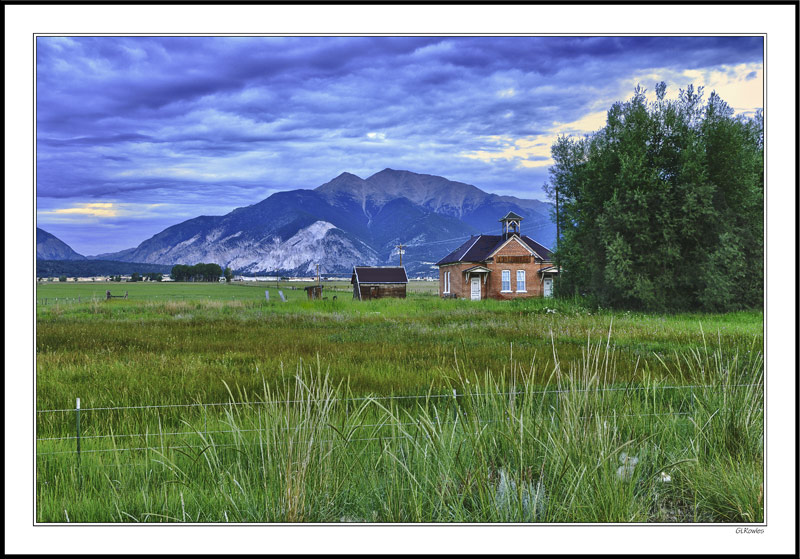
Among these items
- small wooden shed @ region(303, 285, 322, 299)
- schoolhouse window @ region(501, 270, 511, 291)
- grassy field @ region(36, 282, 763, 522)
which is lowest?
grassy field @ region(36, 282, 763, 522)

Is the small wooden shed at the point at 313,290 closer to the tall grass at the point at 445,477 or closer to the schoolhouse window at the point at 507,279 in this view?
the schoolhouse window at the point at 507,279

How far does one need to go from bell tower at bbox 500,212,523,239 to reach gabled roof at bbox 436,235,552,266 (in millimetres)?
366

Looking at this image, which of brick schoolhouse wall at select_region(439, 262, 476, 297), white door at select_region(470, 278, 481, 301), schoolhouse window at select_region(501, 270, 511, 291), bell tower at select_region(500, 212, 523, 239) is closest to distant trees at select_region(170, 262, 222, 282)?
brick schoolhouse wall at select_region(439, 262, 476, 297)

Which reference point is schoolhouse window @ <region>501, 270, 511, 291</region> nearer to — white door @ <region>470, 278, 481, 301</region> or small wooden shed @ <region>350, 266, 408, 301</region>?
white door @ <region>470, 278, 481, 301</region>

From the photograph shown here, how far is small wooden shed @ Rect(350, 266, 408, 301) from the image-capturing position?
3023 cm

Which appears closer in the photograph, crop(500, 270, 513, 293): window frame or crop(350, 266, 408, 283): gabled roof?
crop(350, 266, 408, 283): gabled roof

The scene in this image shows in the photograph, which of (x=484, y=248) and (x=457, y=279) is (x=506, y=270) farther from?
(x=457, y=279)

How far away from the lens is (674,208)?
1524 centimetres

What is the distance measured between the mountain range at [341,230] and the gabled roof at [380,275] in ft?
12.4

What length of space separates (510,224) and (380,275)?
32.5 feet

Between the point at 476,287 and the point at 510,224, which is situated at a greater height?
the point at 510,224

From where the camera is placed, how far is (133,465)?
A: 3400mm

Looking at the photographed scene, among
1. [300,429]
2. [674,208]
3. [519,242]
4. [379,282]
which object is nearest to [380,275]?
[379,282]
